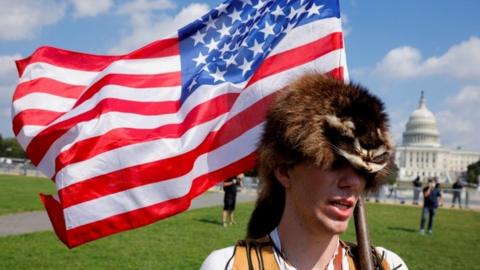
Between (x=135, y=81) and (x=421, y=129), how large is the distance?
147834 millimetres

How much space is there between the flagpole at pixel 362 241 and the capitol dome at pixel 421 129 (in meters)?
146

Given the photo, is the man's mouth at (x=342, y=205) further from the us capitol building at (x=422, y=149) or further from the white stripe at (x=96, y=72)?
the us capitol building at (x=422, y=149)

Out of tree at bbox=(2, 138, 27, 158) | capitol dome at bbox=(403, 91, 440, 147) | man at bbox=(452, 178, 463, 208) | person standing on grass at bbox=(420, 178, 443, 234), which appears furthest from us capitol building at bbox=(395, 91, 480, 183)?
person standing on grass at bbox=(420, 178, 443, 234)

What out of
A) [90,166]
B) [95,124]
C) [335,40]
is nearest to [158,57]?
[95,124]

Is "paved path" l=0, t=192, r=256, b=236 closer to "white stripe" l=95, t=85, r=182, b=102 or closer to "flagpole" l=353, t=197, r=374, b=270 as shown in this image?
"white stripe" l=95, t=85, r=182, b=102

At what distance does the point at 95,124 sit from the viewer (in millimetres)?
3617

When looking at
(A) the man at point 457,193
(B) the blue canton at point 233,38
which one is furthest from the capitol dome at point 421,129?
(B) the blue canton at point 233,38

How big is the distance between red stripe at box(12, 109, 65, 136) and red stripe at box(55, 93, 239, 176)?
20.0 inches

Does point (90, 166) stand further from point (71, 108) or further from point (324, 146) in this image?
point (324, 146)

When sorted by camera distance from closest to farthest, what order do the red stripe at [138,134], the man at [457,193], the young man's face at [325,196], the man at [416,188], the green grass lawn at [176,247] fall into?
the young man's face at [325,196] → the red stripe at [138,134] → the green grass lawn at [176,247] → the man at [416,188] → the man at [457,193]

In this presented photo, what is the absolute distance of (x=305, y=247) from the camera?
2.22 meters

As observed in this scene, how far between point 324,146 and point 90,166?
5.99ft

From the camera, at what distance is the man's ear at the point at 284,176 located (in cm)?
229

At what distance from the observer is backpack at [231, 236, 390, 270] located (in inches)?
84.8
